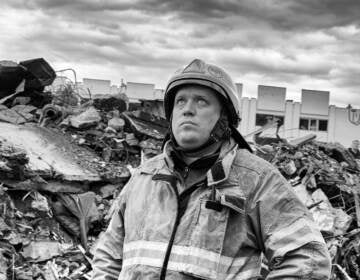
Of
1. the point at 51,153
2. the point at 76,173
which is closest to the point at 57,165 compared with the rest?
the point at 76,173

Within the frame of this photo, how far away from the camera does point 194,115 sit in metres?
2.40

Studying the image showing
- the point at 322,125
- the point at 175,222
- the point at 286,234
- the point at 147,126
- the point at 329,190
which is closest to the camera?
the point at 286,234

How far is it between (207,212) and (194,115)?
48 centimetres

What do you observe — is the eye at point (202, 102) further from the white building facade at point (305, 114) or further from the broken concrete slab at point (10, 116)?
the white building facade at point (305, 114)

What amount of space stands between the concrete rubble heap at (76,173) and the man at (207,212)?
3885 mm

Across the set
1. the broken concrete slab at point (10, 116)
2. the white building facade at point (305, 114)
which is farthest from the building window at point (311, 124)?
the broken concrete slab at point (10, 116)

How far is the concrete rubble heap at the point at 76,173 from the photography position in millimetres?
6652

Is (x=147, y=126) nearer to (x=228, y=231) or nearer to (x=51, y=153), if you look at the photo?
(x=51, y=153)

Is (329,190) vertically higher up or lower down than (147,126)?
lower down

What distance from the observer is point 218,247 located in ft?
6.97

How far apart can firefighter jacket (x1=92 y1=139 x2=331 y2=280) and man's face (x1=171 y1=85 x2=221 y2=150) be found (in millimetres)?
139

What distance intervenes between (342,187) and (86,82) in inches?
744

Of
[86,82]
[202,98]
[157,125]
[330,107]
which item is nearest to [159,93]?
[86,82]

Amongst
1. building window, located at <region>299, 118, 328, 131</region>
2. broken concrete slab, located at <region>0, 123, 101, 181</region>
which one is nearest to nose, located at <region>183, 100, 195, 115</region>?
broken concrete slab, located at <region>0, 123, 101, 181</region>
